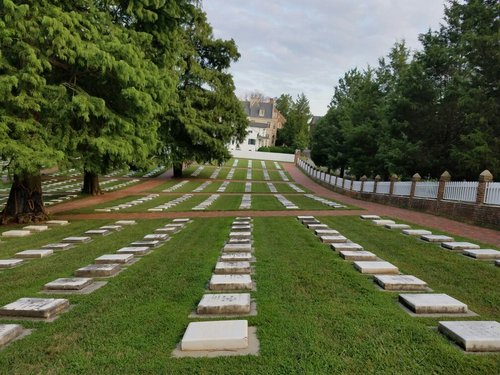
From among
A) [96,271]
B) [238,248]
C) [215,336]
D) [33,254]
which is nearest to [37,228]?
[33,254]

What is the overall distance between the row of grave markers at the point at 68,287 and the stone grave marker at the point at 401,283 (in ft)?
12.6

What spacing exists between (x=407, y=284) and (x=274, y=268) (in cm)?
192

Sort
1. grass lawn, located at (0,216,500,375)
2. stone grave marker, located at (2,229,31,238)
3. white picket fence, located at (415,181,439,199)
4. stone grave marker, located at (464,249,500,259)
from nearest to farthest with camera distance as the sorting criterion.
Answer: grass lawn, located at (0,216,500,375) → stone grave marker, located at (464,249,500,259) → stone grave marker, located at (2,229,31,238) → white picket fence, located at (415,181,439,199)

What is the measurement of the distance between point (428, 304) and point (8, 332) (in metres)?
4.20

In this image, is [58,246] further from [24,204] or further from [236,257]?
[24,204]

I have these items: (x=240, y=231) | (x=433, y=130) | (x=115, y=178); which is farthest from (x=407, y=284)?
(x=115, y=178)

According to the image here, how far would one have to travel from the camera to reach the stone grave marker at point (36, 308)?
370 centimetres

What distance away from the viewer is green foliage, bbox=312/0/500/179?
15602 mm


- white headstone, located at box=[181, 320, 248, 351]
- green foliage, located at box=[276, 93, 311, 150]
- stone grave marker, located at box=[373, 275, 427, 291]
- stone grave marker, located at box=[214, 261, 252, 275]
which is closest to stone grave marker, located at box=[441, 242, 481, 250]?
stone grave marker, located at box=[373, 275, 427, 291]

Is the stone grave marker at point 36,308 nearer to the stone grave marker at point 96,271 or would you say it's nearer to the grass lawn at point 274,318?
the grass lawn at point 274,318

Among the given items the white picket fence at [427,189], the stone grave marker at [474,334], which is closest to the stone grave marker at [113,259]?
the stone grave marker at [474,334]

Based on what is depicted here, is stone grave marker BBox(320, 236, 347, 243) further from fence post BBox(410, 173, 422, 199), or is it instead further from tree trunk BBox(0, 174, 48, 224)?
tree trunk BBox(0, 174, 48, 224)

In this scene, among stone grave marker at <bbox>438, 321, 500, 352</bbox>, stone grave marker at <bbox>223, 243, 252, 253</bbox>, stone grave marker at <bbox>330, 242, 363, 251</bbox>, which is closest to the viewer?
stone grave marker at <bbox>438, 321, 500, 352</bbox>

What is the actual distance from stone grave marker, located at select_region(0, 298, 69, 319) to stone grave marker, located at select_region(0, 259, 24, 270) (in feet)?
8.11
